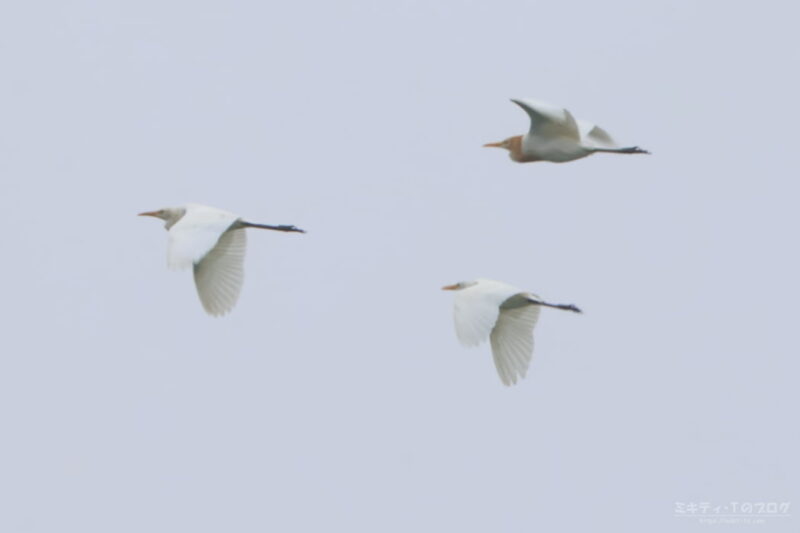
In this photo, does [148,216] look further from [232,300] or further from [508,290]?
[508,290]

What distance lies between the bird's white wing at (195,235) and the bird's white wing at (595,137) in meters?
3.28

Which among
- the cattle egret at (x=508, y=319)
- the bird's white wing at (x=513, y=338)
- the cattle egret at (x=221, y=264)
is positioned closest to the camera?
the cattle egret at (x=508, y=319)

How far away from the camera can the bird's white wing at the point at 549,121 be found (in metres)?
17.4

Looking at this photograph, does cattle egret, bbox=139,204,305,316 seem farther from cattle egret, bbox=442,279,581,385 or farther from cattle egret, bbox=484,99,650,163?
cattle egret, bbox=484,99,650,163

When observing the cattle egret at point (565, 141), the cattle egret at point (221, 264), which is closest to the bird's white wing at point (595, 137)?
the cattle egret at point (565, 141)

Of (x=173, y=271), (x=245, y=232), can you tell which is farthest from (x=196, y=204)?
(x=173, y=271)

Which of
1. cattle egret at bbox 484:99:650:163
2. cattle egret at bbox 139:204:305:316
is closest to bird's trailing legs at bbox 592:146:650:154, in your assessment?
cattle egret at bbox 484:99:650:163

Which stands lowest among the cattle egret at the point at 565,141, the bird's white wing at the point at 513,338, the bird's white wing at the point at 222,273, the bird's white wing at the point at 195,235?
the bird's white wing at the point at 513,338

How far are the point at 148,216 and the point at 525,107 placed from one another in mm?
4591

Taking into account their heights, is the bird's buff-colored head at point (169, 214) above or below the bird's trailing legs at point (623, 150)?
below

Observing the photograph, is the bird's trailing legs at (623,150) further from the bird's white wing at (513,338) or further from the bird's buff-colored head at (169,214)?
the bird's buff-colored head at (169,214)

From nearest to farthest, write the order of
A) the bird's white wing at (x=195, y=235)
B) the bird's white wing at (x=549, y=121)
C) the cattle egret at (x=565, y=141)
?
the bird's white wing at (x=195, y=235) < the bird's white wing at (x=549, y=121) < the cattle egret at (x=565, y=141)

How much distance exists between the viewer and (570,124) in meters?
18.3

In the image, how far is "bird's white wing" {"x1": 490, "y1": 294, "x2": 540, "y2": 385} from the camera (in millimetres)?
18656
